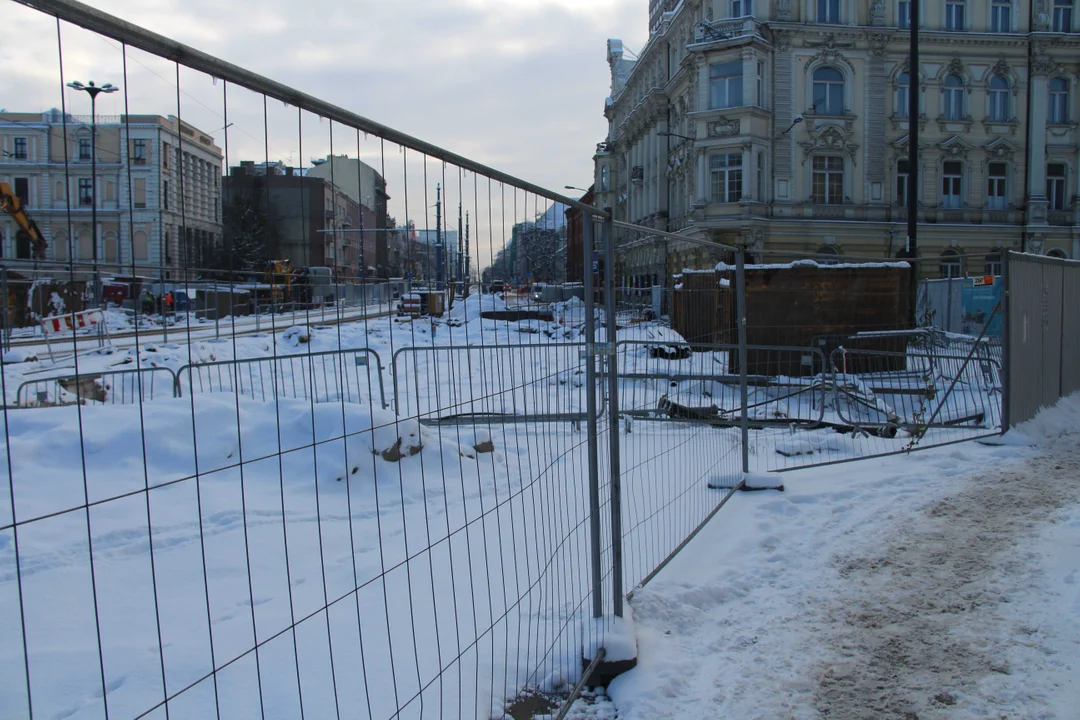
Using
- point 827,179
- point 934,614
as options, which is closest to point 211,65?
point 934,614

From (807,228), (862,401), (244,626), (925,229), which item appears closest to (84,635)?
(244,626)

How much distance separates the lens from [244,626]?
4023 millimetres

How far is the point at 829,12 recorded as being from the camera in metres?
34.5

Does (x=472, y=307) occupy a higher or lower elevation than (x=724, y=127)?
lower

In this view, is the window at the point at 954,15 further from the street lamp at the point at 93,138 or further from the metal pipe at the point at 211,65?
the street lamp at the point at 93,138

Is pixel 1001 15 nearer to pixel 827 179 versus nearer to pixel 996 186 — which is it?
pixel 996 186

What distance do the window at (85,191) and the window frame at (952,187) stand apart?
4028 centimetres

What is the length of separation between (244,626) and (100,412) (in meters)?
4.48

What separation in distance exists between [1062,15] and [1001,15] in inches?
121

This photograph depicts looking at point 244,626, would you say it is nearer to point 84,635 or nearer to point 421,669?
point 84,635

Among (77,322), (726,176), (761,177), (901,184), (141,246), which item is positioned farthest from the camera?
(901,184)

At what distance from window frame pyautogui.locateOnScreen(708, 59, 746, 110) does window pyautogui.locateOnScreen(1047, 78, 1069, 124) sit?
48.9 feet

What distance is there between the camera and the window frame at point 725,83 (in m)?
33.5

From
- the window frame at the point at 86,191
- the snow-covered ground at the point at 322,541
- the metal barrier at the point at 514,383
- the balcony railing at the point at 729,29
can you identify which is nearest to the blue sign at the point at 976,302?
the snow-covered ground at the point at 322,541
